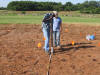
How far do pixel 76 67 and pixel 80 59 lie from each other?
3.26ft

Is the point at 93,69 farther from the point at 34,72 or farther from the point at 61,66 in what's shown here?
the point at 34,72

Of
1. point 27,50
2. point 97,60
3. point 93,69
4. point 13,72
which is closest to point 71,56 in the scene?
point 97,60

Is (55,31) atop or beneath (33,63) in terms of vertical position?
atop

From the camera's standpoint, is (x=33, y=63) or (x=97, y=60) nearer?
(x=33, y=63)

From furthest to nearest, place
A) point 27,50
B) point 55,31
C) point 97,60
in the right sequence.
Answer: point 55,31 < point 27,50 < point 97,60

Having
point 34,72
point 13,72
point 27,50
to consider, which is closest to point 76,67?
point 34,72

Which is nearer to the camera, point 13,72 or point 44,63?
point 13,72

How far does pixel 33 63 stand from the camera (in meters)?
6.36

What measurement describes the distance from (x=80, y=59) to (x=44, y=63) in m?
1.50

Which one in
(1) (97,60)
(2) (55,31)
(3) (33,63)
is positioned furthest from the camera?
(2) (55,31)

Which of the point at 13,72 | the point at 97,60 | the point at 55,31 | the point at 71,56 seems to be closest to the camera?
the point at 13,72

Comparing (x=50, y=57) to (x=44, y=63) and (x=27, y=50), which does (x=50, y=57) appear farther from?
(x=27, y=50)

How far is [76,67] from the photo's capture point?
19.8 ft

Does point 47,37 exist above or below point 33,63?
above
